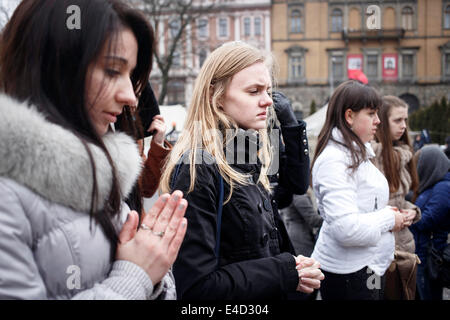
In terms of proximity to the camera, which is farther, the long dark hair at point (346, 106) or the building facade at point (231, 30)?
the building facade at point (231, 30)

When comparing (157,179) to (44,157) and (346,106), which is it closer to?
(346,106)

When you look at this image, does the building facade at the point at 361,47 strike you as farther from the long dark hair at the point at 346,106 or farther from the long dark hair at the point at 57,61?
the long dark hair at the point at 57,61

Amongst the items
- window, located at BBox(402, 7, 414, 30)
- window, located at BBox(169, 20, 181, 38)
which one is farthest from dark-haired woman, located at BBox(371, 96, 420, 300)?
window, located at BBox(402, 7, 414, 30)

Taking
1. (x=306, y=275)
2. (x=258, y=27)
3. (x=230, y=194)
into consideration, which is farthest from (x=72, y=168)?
(x=258, y=27)

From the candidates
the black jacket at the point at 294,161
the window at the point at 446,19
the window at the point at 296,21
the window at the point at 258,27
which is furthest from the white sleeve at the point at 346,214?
the window at the point at 258,27

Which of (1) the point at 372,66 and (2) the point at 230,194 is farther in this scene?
(1) the point at 372,66

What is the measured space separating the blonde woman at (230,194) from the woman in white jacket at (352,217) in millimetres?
607

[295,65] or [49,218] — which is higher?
[295,65]

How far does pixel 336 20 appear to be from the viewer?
34156 mm

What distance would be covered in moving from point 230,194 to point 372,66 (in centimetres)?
3659

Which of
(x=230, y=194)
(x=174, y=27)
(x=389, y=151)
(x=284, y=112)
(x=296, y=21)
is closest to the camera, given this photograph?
(x=230, y=194)

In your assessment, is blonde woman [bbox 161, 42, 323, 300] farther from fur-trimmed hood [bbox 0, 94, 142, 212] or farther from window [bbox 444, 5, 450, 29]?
window [bbox 444, 5, 450, 29]

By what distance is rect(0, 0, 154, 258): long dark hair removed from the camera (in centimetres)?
102

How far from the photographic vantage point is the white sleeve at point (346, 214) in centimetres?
225
